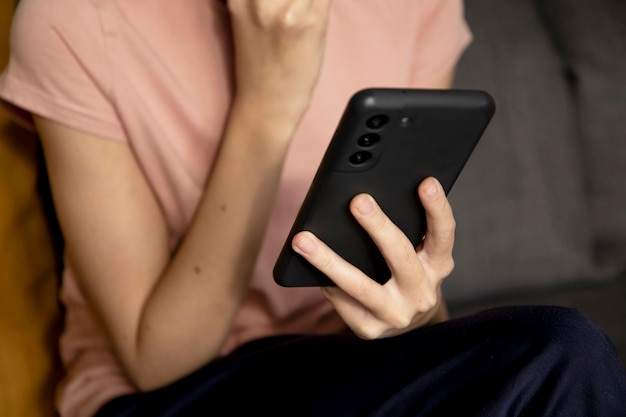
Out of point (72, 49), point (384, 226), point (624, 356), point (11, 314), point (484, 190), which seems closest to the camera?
point (384, 226)

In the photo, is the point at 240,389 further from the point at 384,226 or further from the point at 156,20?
the point at 156,20

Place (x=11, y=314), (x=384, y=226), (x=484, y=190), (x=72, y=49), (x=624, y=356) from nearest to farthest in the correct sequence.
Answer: (x=384, y=226) → (x=72, y=49) → (x=11, y=314) → (x=624, y=356) → (x=484, y=190)

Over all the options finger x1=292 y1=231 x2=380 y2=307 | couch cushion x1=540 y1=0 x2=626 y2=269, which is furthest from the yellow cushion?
couch cushion x1=540 y1=0 x2=626 y2=269

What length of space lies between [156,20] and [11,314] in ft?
1.14

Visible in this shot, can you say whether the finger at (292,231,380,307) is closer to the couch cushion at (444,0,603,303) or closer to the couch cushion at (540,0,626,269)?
the couch cushion at (444,0,603,303)

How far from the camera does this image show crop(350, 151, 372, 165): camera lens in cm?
60

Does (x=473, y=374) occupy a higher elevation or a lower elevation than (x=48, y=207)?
higher

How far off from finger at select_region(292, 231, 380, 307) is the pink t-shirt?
243 mm

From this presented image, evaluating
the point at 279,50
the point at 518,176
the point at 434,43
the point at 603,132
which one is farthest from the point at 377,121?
the point at 603,132

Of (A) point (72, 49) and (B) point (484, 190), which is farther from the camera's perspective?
(B) point (484, 190)

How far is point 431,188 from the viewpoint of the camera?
632 millimetres

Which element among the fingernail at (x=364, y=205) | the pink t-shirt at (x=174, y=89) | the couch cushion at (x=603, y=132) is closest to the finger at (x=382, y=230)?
the fingernail at (x=364, y=205)

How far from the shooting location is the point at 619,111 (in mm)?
1413

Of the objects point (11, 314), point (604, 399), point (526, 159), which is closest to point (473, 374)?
point (604, 399)
